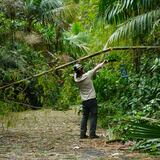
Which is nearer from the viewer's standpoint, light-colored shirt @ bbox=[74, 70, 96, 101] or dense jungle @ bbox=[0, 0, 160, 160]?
dense jungle @ bbox=[0, 0, 160, 160]

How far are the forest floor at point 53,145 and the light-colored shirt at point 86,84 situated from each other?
952mm

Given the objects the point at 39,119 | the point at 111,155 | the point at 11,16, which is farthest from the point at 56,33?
the point at 111,155

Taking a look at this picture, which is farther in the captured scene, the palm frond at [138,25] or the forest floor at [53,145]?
the palm frond at [138,25]

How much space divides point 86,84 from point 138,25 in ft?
5.89

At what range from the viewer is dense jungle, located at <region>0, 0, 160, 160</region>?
878cm

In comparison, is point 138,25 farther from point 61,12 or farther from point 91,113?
point 61,12

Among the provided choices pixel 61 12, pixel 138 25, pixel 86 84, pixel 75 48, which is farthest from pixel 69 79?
pixel 75 48

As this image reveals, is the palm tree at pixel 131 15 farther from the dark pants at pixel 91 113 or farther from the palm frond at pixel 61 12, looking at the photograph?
the palm frond at pixel 61 12

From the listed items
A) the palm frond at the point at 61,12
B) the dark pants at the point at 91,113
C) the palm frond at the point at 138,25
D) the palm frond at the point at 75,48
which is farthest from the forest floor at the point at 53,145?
A: the palm frond at the point at 75,48

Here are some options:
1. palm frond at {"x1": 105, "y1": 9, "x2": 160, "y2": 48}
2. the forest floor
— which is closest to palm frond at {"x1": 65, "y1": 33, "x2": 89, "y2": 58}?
the forest floor

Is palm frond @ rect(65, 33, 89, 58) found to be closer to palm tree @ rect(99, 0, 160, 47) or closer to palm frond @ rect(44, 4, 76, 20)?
palm frond @ rect(44, 4, 76, 20)

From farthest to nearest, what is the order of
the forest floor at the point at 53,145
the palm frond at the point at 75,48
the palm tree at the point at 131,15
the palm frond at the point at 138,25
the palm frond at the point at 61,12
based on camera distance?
the palm frond at the point at 75,48 → the palm frond at the point at 61,12 → the palm frond at the point at 138,25 → the palm tree at the point at 131,15 → the forest floor at the point at 53,145

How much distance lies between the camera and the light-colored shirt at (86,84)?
1054 cm

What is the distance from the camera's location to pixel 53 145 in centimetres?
951
